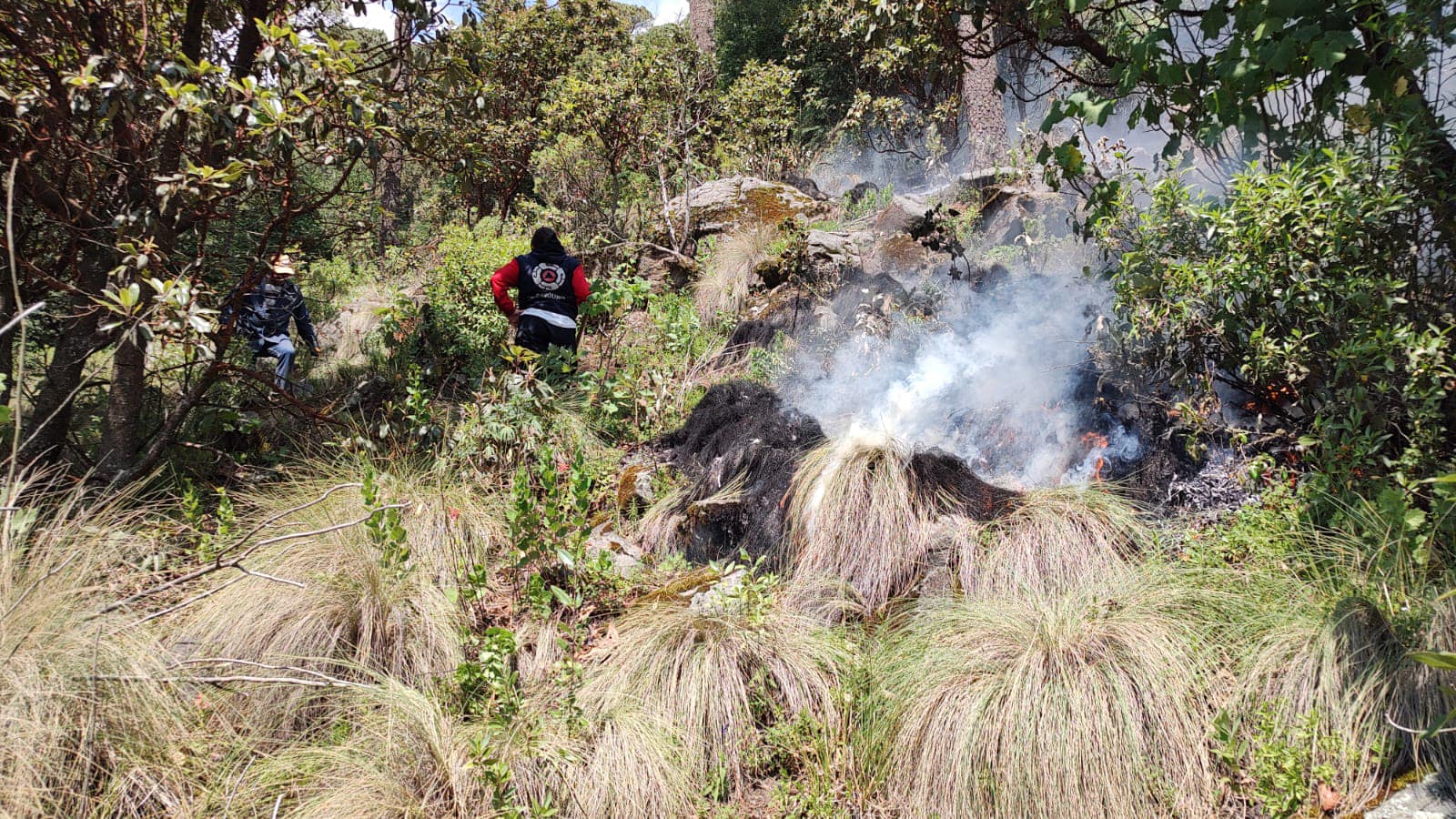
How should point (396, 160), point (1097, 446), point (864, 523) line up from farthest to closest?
point (396, 160), point (1097, 446), point (864, 523)

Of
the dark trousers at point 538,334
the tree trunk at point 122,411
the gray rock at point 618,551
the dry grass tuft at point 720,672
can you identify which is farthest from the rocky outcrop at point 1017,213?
the tree trunk at point 122,411

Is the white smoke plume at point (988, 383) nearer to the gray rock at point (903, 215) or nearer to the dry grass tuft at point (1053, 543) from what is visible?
the dry grass tuft at point (1053, 543)

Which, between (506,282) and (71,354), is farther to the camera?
(506,282)

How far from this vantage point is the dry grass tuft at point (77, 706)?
102 inches

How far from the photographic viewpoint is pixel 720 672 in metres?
3.63

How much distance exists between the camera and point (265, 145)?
530 cm

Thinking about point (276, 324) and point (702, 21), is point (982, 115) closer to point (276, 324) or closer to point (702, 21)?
point (702, 21)

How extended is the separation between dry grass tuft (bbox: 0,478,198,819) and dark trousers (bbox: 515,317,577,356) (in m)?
3.55

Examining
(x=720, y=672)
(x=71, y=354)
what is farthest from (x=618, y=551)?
(x=71, y=354)

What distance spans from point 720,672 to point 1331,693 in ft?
7.26

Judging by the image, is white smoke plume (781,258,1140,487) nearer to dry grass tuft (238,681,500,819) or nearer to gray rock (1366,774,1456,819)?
gray rock (1366,774,1456,819)

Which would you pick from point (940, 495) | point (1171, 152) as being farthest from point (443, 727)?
point (1171, 152)

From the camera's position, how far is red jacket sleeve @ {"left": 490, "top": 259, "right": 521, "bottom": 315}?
6473mm

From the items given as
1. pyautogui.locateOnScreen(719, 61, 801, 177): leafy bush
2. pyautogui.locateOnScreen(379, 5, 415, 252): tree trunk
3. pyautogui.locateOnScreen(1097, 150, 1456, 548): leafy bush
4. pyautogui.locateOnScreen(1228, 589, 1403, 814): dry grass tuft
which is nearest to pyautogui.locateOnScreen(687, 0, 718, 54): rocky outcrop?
pyautogui.locateOnScreen(719, 61, 801, 177): leafy bush
